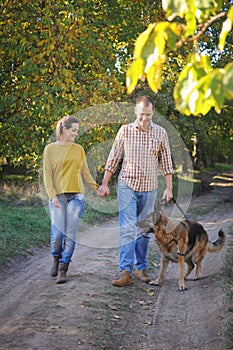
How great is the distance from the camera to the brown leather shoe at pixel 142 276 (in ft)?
23.6

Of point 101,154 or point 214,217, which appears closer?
point 101,154

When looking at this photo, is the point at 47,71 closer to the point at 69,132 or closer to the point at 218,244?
the point at 69,132

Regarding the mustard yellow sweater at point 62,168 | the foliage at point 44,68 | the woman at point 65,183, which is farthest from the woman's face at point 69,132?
the foliage at point 44,68

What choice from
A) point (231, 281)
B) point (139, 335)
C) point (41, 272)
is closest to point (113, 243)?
point (41, 272)

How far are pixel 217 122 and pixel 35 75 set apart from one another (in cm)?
1305

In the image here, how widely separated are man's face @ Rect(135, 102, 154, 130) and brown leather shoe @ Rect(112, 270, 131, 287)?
1929 millimetres

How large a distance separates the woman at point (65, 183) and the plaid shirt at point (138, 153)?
0.50 meters

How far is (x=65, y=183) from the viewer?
269 inches

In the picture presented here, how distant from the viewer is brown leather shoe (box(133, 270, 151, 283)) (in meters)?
7.20

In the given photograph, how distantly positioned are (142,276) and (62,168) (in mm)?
1890

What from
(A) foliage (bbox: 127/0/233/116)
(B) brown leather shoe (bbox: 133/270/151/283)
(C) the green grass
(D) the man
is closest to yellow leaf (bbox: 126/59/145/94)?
(A) foliage (bbox: 127/0/233/116)

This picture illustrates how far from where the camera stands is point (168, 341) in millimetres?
5027

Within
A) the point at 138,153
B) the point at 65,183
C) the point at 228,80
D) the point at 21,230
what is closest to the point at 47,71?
the point at 21,230

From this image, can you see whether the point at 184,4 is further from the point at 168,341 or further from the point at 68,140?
the point at 68,140
